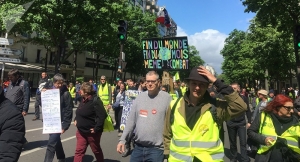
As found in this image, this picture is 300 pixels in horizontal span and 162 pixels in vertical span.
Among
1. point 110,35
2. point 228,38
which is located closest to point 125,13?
point 110,35

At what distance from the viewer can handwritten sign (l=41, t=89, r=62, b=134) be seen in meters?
5.52

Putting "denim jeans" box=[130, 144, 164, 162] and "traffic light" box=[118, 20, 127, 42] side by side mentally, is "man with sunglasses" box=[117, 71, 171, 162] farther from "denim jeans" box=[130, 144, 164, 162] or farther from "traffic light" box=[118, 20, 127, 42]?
"traffic light" box=[118, 20, 127, 42]

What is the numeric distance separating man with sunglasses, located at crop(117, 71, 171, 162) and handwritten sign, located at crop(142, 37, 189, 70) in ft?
18.8

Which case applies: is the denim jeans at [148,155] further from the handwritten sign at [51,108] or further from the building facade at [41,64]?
the building facade at [41,64]

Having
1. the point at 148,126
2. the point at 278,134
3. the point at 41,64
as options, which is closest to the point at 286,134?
the point at 278,134

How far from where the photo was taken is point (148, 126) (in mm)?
3840

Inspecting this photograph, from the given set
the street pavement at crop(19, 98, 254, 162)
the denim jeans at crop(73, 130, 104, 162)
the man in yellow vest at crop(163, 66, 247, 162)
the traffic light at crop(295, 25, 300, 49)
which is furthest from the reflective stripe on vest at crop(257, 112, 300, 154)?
the traffic light at crop(295, 25, 300, 49)

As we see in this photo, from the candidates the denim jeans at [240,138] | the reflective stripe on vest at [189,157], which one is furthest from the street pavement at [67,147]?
the reflective stripe on vest at [189,157]

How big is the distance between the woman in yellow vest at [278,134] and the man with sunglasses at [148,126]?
1164mm

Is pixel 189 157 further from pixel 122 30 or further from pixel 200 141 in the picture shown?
pixel 122 30

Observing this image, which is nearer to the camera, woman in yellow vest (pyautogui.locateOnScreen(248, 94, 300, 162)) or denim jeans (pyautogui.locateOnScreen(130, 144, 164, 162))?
woman in yellow vest (pyautogui.locateOnScreen(248, 94, 300, 162))

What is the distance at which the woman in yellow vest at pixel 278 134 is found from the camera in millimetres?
3668

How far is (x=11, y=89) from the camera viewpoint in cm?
683

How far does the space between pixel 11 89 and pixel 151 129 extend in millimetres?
4301
